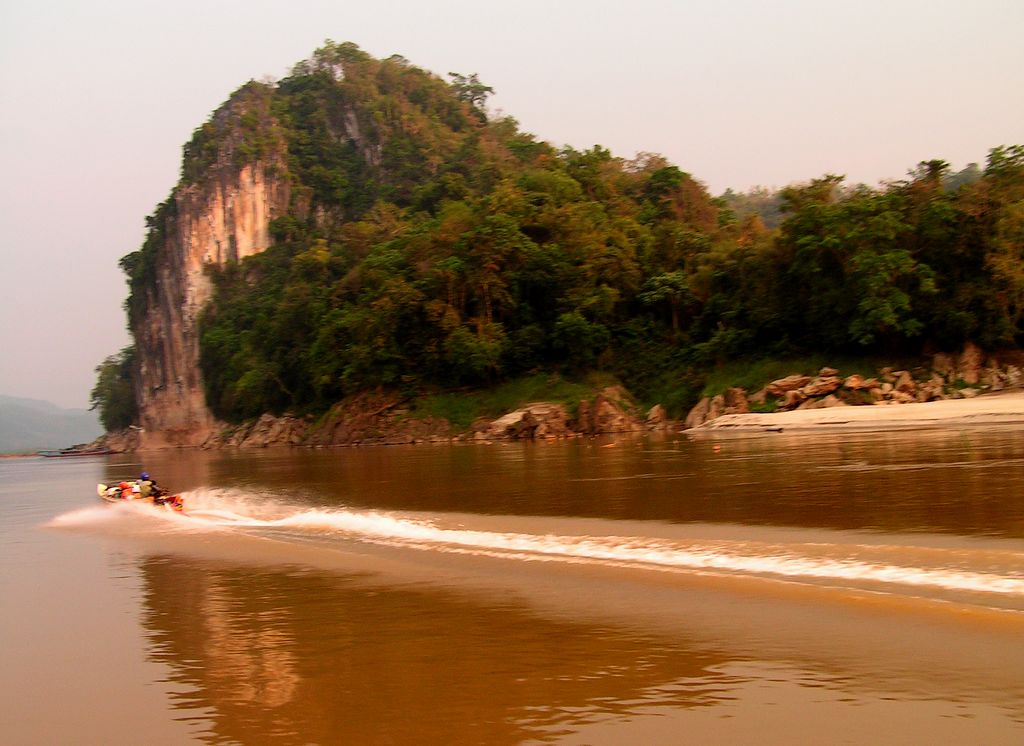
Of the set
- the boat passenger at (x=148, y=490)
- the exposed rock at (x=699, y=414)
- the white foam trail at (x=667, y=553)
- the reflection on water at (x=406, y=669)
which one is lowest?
the reflection on water at (x=406, y=669)

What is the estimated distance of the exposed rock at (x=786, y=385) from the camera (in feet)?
150

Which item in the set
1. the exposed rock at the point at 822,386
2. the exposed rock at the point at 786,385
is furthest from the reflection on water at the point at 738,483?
the exposed rock at the point at 786,385

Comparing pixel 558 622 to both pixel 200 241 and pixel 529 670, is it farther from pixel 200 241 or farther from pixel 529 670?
pixel 200 241

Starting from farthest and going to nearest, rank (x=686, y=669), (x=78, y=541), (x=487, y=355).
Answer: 1. (x=487, y=355)
2. (x=78, y=541)
3. (x=686, y=669)

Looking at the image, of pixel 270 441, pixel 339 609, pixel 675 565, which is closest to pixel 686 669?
pixel 675 565

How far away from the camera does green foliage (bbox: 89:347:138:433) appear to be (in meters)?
114

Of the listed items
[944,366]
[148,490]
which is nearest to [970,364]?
[944,366]

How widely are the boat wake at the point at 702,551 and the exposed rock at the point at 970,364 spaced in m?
35.7

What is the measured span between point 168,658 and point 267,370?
71006mm

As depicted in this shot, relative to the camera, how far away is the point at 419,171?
4003 inches

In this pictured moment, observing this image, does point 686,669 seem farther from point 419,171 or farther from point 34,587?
point 419,171

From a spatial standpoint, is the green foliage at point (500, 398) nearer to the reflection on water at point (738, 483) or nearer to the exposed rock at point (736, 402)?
the exposed rock at point (736, 402)

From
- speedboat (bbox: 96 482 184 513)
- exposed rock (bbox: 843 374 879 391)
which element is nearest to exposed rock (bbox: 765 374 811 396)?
exposed rock (bbox: 843 374 879 391)

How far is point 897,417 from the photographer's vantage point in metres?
34.9
